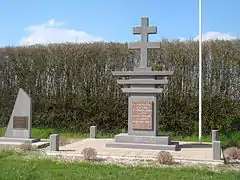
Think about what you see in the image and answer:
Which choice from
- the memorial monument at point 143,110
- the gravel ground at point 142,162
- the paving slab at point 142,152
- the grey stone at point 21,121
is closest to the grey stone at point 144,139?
the memorial monument at point 143,110

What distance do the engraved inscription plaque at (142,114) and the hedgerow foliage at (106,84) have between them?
385 cm

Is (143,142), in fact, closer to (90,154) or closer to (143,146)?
(143,146)

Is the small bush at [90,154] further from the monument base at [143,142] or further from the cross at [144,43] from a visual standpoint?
the cross at [144,43]

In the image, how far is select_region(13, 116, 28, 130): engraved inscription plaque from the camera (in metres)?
13.3

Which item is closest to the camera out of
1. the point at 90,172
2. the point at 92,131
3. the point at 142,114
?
the point at 90,172

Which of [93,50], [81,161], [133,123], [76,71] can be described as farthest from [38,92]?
[81,161]

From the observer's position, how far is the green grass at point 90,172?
7.42m

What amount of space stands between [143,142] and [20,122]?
4.73m

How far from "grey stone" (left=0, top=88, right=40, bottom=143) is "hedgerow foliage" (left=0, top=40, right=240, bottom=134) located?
12.8 feet

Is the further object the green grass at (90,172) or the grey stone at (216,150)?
the grey stone at (216,150)

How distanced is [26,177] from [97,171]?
5.13 ft

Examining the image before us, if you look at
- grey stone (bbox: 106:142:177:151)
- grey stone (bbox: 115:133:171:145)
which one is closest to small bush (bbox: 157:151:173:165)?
grey stone (bbox: 106:142:177:151)

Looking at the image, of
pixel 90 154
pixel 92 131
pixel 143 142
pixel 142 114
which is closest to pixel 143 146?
pixel 143 142

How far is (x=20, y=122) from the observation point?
13.4 meters
